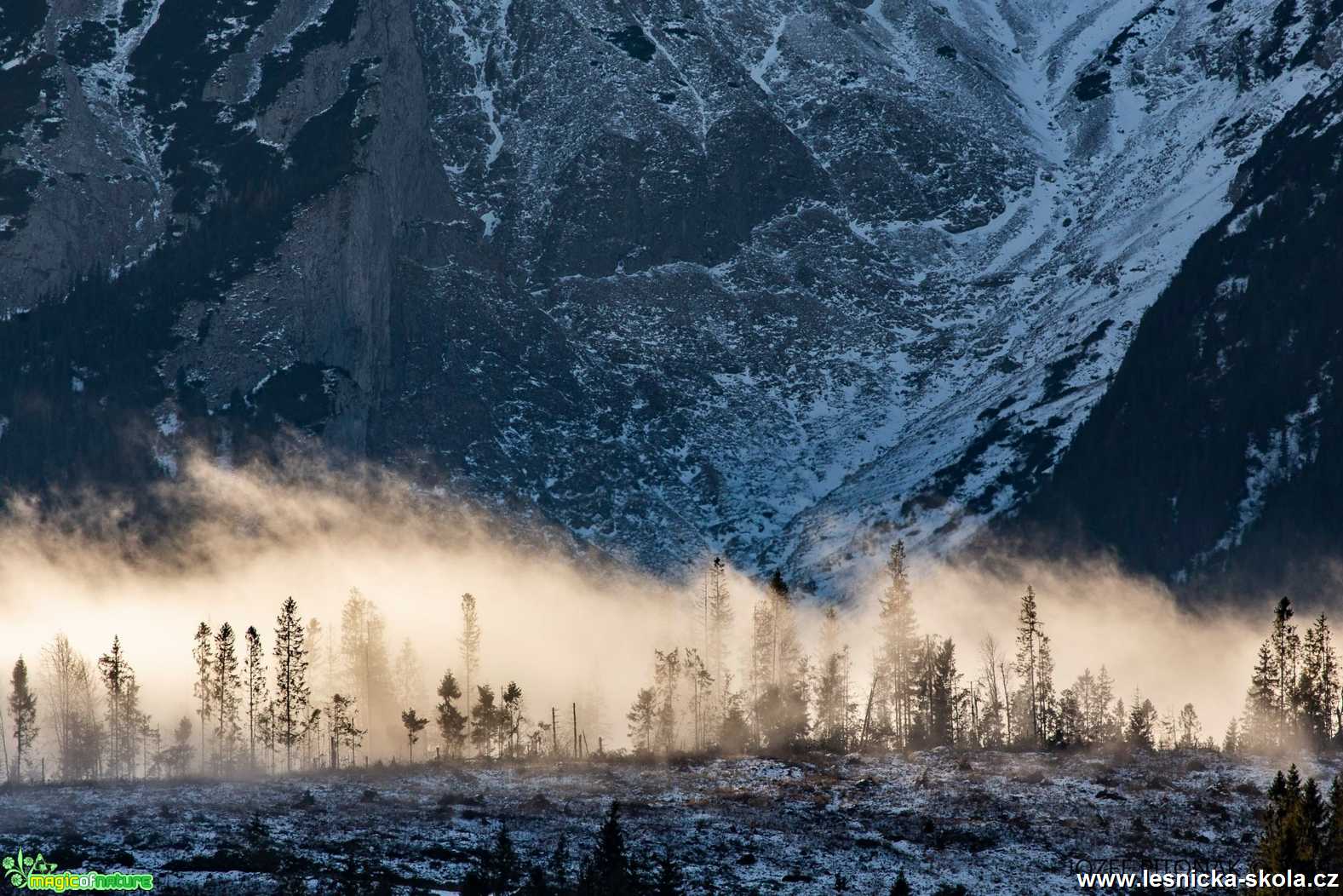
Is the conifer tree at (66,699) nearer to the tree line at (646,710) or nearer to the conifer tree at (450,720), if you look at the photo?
the tree line at (646,710)

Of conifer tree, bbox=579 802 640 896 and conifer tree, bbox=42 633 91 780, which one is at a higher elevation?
conifer tree, bbox=42 633 91 780

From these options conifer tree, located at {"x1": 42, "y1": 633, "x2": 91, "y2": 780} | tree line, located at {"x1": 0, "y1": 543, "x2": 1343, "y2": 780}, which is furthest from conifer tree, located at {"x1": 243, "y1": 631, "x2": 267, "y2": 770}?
conifer tree, located at {"x1": 42, "y1": 633, "x2": 91, "y2": 780}

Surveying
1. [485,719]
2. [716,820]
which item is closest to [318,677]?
[485,719]

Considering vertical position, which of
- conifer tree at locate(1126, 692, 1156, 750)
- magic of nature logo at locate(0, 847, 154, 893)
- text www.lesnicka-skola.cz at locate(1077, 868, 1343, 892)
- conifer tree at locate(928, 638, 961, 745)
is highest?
conifer tree at locate(928, 638, 961, 745)

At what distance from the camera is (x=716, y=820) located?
105000mm

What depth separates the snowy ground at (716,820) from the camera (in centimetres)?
9094

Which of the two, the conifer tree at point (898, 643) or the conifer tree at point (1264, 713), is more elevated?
the conifer tree at point (898, 643)

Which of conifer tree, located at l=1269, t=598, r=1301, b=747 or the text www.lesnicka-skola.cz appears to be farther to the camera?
conifer tree, located at l=1269, t=598, r=1301, b=747

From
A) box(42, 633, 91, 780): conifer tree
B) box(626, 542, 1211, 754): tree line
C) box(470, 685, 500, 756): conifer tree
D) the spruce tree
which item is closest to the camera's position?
the spruce tree

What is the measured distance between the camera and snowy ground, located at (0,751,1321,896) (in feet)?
298

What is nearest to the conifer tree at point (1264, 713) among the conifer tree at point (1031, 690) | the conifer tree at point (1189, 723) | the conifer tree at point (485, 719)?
the conifer tree at point (1189, 723)

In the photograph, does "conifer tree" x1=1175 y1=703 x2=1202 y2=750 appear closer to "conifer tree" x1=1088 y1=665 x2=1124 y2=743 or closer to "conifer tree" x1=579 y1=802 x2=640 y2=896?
"conifer tree" x1=1088 y1=665 x2=1124 y2=743

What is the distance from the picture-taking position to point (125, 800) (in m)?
111

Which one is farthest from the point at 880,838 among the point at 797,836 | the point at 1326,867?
the point at 1326,867
